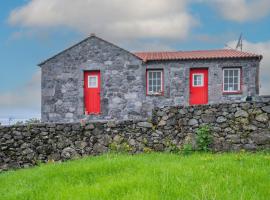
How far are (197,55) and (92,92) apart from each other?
648 centimetres

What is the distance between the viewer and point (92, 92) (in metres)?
25.8

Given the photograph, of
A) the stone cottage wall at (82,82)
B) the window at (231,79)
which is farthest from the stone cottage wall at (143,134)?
the window at (231,79)

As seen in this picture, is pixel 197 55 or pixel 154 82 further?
pixel 197 55

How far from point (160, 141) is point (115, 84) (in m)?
11.9

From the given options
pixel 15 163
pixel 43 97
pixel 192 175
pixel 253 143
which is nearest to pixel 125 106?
pixel 43 97

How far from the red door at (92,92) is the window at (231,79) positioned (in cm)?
726

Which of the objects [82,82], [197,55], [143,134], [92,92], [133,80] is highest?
[197,55]

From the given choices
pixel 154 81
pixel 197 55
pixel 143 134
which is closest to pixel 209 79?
pixel 197 55

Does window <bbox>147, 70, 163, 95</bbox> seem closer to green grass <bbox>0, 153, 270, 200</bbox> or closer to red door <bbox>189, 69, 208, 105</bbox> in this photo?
red door <bbox>189, 69, 208, 105</bbox>

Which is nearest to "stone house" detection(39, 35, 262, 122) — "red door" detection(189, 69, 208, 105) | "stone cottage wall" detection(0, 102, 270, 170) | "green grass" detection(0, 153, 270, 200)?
"red door" detection(189, 69, 208, 105)

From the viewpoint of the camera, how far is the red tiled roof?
25.5 metres

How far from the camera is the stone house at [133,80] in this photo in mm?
25391

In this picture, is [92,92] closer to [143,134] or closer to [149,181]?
[143,134]

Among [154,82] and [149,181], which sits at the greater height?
[154,82]
